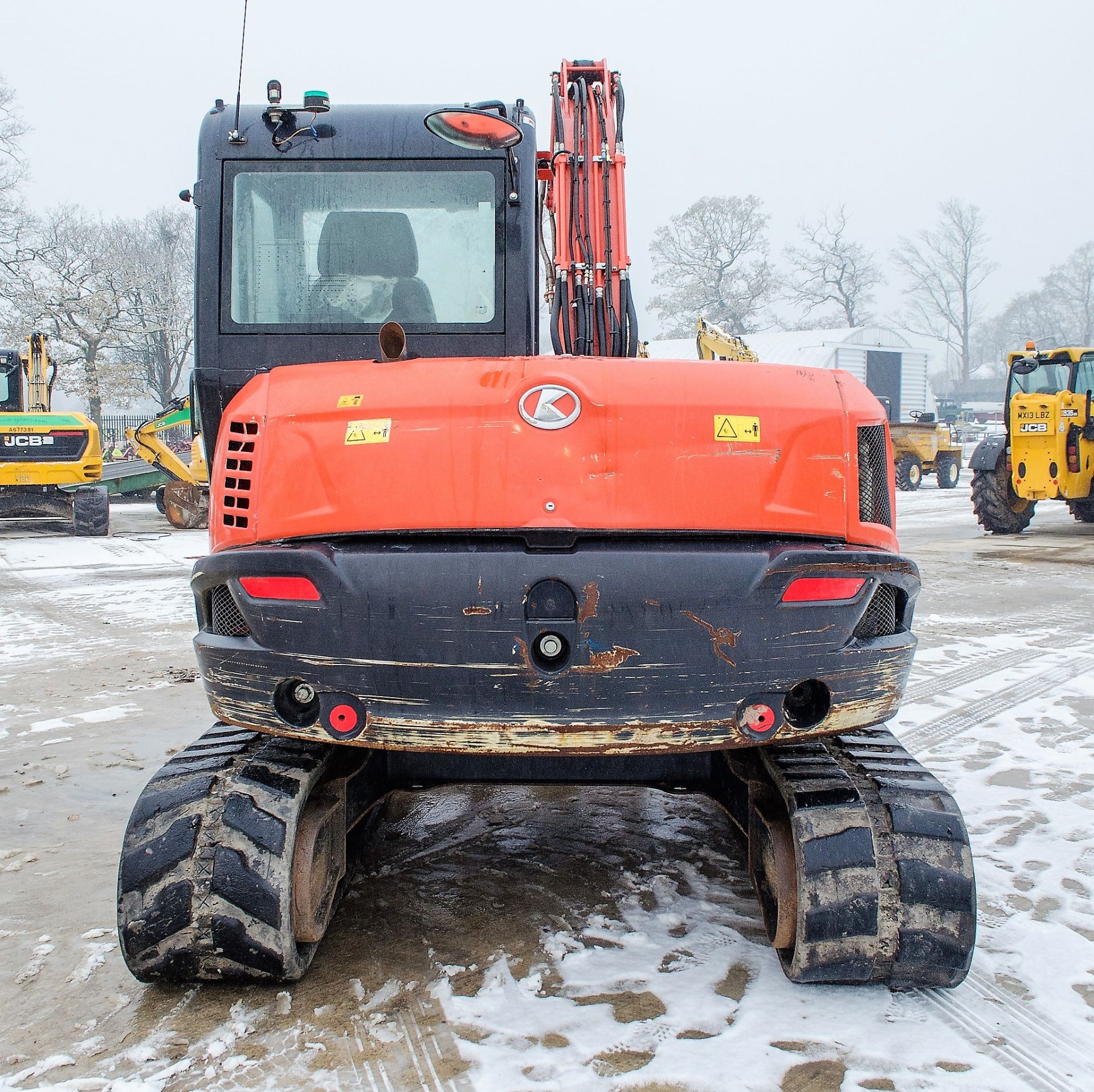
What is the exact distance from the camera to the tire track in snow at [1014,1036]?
2.40 meters

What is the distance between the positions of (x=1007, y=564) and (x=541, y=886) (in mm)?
10055

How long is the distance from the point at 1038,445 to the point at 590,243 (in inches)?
479

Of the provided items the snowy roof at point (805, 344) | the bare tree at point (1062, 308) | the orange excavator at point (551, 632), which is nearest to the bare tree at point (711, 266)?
the snowy roof at point (805, 344)

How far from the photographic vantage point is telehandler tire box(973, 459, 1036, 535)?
15.3 m

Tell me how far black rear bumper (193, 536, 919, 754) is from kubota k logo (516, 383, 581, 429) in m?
0.27

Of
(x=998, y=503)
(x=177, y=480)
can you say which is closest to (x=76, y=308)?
(x=177, y=480)

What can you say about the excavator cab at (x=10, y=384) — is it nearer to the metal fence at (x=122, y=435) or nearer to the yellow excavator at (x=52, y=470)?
Answer: the yellow excavator at (x=52, y=470)

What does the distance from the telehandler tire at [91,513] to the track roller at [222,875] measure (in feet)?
45.3

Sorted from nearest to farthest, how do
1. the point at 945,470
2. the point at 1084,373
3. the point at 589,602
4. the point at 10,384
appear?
the point at 589,602
the point at 1084,373
the point at 10,384
the point at 945,470

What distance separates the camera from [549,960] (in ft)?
9.59

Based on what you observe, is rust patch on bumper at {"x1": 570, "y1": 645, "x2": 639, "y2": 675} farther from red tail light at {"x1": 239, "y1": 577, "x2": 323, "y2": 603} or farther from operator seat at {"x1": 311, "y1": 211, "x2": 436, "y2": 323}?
operator seat at {"x1": 311, "y1": 211, "x2": 436, "y2": 323}

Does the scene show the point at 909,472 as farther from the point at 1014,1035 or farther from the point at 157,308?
the point at 157,308

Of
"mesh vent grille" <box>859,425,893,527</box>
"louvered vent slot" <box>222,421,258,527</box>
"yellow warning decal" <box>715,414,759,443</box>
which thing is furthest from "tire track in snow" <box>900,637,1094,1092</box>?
"louvered vent slot" <box>222,421,258,527</box>

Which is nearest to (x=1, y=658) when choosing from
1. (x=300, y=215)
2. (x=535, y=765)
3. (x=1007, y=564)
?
(x=300, y=215)
